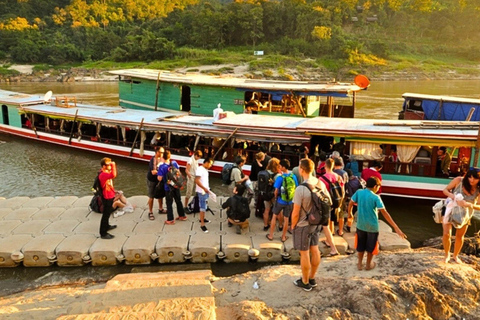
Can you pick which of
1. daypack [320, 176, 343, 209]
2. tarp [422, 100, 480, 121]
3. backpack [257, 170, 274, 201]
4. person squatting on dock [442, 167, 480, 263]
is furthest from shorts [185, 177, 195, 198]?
tarp [422, 100, 480, 121]

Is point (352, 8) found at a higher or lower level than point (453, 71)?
Answer: higher

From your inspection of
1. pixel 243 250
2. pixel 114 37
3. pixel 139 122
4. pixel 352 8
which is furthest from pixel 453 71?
pixel 243 250

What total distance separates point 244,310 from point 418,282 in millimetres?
2636

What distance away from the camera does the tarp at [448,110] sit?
1498 cm

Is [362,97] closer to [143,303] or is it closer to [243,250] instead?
[243,250]

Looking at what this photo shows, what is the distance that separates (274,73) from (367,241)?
181 feet

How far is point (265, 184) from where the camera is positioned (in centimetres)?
833

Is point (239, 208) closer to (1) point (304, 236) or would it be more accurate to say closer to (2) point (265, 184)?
(2) point (265, 184)

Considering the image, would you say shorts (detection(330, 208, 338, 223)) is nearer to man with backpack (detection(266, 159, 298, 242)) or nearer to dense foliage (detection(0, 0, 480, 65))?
man with backpack (detection(266, 159, 298, 242))

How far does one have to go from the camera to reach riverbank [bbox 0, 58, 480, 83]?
60406mm

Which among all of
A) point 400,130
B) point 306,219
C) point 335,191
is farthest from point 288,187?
point 400,130

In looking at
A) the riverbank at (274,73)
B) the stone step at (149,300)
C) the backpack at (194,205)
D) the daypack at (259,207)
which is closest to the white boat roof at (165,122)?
the daypack at (259,207)

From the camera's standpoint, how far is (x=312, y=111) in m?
16.7

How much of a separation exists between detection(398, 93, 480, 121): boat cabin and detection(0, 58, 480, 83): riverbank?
4241 cm
